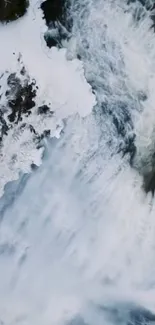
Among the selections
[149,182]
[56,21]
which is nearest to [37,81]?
[56,21]

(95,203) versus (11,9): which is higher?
(11,9)

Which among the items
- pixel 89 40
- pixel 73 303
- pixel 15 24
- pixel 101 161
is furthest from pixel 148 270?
pixel 15 24

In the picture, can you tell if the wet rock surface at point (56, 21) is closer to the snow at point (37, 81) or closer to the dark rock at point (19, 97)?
the snow at point (37, 81)

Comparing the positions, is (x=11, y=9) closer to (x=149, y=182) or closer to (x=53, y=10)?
(x=53, y=10)

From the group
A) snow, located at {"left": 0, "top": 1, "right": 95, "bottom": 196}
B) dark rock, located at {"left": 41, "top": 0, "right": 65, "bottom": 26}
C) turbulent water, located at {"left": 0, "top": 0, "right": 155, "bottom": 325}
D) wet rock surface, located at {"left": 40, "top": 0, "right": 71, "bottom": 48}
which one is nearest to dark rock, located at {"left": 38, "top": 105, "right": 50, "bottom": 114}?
snow, located at {"left": 0, "top": 1, "right": 95, "bottom": 196}

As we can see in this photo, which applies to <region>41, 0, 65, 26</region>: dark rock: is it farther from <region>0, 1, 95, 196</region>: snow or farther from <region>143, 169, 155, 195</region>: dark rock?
<region>143, 169, 155, 195</region>: dark rock

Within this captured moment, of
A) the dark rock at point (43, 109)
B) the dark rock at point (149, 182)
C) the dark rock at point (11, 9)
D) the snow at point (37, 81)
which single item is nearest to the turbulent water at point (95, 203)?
the dark rock at point (149, 182)
